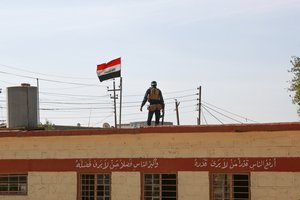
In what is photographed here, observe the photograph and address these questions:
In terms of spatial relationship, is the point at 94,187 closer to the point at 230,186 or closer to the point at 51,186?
the point at 51,186

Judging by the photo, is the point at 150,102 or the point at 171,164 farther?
the point at 150,102

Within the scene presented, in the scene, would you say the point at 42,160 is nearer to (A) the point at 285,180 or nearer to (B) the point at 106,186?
(B) the point at 106,186

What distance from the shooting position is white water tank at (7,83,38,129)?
20.5 metres

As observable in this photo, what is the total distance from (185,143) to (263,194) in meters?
2.44

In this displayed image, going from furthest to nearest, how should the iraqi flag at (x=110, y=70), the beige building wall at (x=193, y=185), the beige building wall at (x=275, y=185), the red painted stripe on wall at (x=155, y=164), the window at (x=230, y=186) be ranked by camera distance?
the iraqi flag at (x=110, y=70), the beige building wall at (x=193, y=185), the window at (x=230, y=186), the red painted stripe on wall at (x=155, y=164), the beige building wall at (x=275, y=185)

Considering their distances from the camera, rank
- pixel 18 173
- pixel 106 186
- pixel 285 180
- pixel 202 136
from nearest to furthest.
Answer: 1. pixel 285 180
2. pixel 202 136
3. pixel 106 186
4. pixel 18 173

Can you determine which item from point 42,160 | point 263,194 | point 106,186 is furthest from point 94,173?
point 263,194

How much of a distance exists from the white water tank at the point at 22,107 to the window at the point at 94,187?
4.91 meters

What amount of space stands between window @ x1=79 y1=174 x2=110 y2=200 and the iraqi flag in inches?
304

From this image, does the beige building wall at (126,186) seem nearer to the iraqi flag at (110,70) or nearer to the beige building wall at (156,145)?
the beige building wall at (156,145)

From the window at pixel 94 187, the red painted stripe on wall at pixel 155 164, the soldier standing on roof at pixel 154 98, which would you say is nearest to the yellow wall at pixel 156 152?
the red painted stripe on wall at pixel 155 164

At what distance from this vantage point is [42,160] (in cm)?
1683

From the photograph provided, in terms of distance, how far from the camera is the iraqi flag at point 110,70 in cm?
2348

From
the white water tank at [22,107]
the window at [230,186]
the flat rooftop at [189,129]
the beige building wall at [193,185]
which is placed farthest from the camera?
the white water tank at [22,107]
